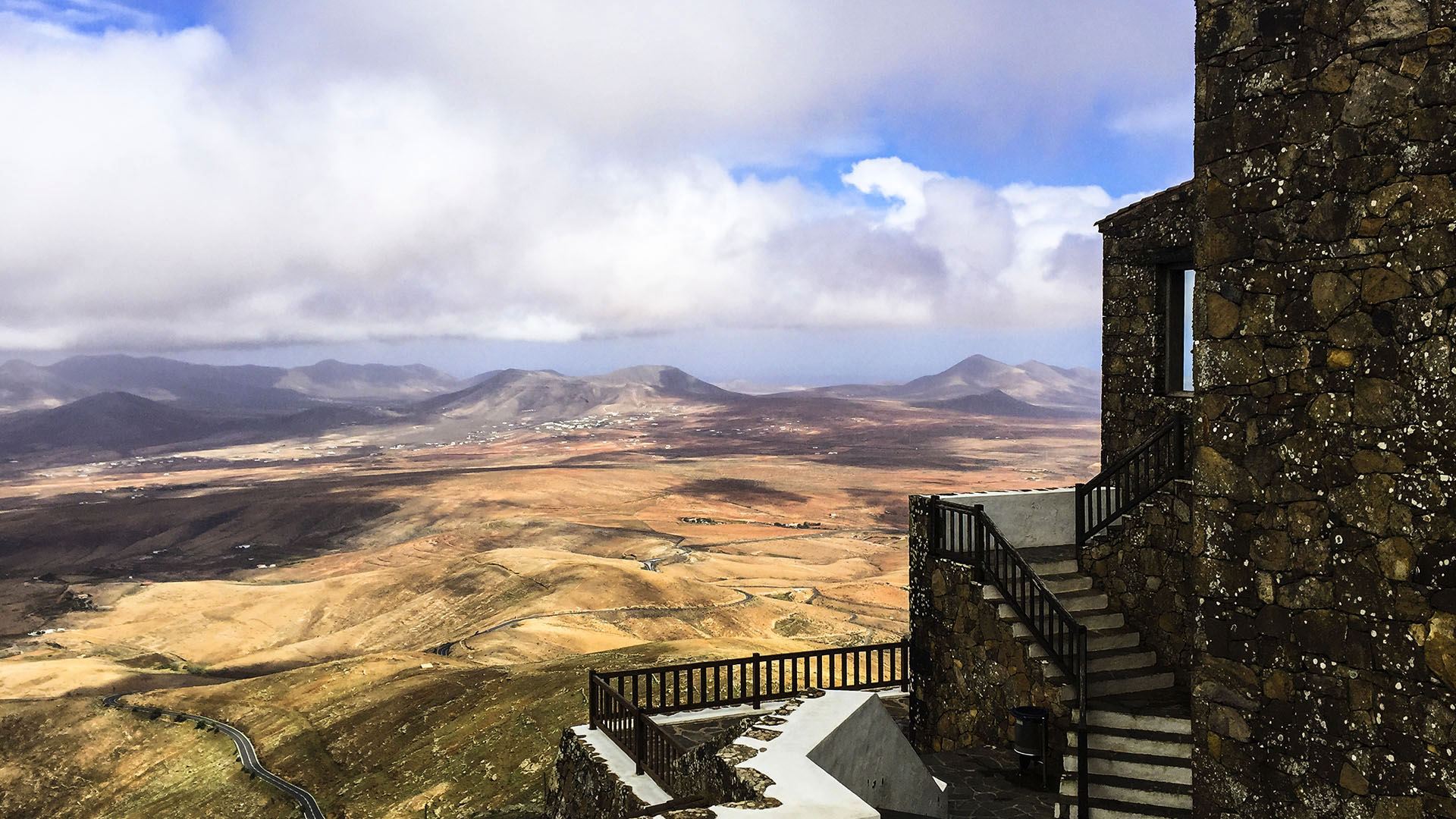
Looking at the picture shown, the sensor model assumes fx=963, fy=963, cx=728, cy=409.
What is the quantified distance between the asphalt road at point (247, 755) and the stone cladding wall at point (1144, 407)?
15.9 meters

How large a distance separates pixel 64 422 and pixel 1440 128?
217 metres

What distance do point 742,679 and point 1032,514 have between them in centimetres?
500

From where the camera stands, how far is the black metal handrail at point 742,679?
1326 cm

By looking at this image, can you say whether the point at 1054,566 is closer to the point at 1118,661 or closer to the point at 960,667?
the point at 1118,661

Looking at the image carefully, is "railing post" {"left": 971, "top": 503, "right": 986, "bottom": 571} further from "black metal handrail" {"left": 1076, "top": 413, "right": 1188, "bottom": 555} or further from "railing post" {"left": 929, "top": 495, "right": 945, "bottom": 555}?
"black metal handrail" {"left": 1076, "top": 413, "right": 1188, "bottom": 555}

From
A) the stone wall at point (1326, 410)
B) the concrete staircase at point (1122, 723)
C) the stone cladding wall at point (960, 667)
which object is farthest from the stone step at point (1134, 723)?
the stone wall at point (1326, 410)

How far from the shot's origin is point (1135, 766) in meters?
10.4

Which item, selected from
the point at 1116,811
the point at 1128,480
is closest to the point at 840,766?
the point at 1116,811

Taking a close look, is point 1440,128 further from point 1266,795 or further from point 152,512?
point 152,512

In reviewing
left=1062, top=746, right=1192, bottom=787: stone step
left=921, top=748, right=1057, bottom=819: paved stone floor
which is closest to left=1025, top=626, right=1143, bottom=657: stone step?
left=921, top=748, right=1057, bottom=819: paved stone floor

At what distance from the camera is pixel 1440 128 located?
505cm

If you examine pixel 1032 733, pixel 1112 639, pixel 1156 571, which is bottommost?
pixel 1032 733

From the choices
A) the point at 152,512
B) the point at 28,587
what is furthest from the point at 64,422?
the point at 28,587

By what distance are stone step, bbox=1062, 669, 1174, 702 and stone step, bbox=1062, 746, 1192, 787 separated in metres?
1.10
